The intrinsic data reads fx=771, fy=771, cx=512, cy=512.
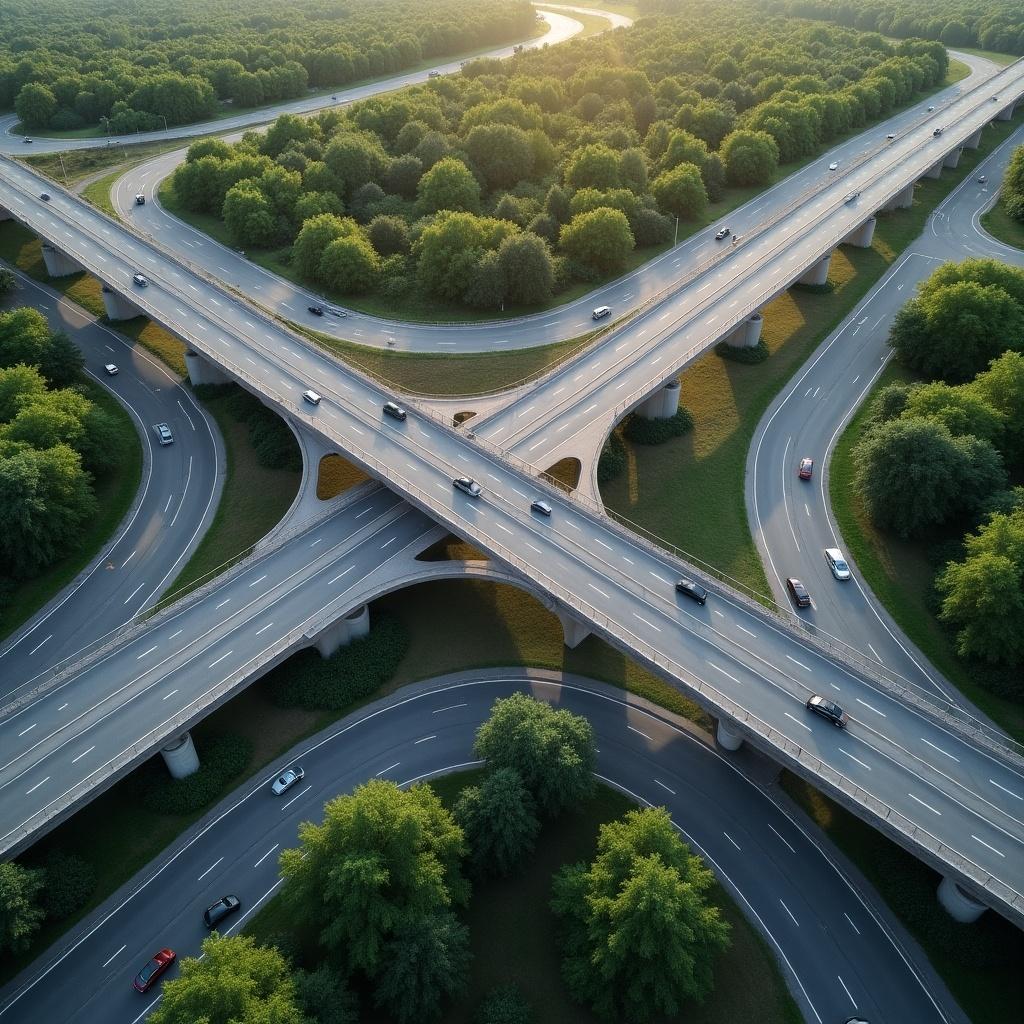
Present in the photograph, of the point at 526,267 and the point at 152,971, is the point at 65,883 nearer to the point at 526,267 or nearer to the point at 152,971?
the point at 152,971

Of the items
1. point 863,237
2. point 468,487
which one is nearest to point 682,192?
point 863,237

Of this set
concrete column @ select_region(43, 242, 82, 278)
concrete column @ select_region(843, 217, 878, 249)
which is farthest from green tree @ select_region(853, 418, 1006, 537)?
concrete column @ select_region(43, 242, 82, 278)

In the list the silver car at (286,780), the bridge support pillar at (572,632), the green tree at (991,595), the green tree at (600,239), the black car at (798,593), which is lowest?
the silver car at (286,780)

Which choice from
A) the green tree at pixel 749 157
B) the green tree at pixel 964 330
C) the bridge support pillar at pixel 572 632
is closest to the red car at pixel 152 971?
the bridge support pillar at pixel 572 632

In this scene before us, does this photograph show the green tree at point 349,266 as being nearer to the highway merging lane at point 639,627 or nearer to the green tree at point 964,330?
the highway merging lane at point 639,627

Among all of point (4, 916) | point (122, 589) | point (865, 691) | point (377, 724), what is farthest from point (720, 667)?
point (122, 589)
